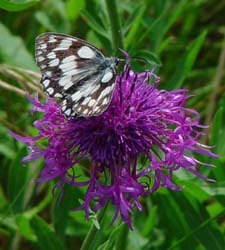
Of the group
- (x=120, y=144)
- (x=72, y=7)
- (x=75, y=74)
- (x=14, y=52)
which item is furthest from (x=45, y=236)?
(x=72, y=7)

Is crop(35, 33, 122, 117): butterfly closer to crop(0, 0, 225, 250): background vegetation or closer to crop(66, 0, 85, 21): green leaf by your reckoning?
crop(0, 0, 225, 250): background vegetation

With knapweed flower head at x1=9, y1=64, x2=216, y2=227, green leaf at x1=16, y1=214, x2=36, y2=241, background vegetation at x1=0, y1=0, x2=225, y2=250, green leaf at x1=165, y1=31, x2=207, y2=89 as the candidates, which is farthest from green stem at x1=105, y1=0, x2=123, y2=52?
green leaf at x1=16, y1=214, x2=36, y2=241

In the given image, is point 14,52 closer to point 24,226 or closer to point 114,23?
point 114,23

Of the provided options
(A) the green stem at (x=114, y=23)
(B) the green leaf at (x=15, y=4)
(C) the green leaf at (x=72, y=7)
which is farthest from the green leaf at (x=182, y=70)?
(B) the green leaf at (x=15, y=4)

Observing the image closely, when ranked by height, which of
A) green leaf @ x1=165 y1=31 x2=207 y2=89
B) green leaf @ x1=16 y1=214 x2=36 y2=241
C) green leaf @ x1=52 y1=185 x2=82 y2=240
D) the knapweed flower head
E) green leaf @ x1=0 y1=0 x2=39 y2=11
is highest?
green leaf @ x1=165 y1=31 x2=207 y2=89

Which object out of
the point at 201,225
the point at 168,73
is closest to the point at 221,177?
the point at 201,225

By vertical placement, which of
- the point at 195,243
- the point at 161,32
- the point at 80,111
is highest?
the point at 161,32

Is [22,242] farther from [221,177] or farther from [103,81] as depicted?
[103,81]
